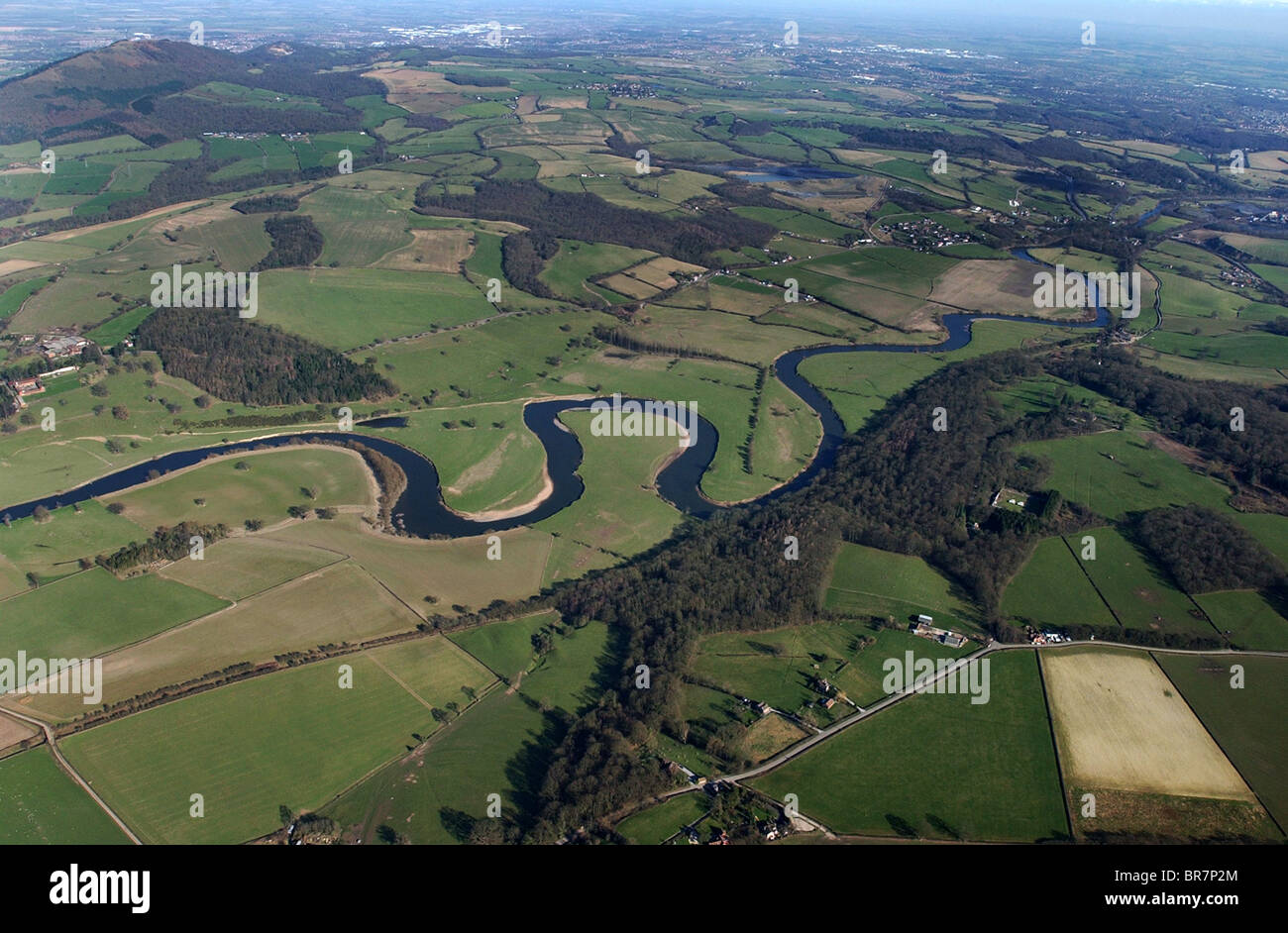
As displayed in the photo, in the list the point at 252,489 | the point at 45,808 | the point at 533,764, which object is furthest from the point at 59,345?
the point at 533,764

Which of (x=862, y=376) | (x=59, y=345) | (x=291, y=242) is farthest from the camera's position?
(x=291, y=242)

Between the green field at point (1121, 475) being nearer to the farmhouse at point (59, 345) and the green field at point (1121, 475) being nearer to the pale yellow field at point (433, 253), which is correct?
the pale yellow field at point (433, 253)

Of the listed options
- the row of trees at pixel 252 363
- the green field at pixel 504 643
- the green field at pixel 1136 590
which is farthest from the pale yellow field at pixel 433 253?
the green field at pixel 1136 590

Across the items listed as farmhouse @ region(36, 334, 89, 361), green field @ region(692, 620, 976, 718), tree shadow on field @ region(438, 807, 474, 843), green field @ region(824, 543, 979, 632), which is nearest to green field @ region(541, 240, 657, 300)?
farmhouse @ region(36, 334, 89, 361)

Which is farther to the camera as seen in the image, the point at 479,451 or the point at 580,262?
the point at 580,262

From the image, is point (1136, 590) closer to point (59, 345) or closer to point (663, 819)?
point (663, 819)

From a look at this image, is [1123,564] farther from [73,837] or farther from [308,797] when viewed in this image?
[73,837]
